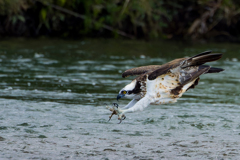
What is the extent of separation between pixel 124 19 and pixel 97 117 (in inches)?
480

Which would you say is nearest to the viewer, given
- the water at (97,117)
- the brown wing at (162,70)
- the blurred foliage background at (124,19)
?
the water at (97,117)

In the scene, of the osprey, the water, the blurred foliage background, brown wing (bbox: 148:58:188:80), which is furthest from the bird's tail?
the blurred foliage background

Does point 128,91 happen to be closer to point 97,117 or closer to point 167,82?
point 167,82

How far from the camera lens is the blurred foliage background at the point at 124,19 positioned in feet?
57.6

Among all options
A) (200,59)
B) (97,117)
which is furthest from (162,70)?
(97,117)

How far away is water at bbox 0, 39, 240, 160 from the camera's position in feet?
17.3

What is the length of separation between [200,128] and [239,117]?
37.7 inches

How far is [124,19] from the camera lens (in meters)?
18.6

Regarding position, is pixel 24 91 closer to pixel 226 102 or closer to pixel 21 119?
→ pixel 21 119

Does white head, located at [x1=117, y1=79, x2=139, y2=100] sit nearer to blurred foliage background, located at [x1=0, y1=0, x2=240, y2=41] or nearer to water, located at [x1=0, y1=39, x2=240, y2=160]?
water, located at [x1=0, y1=39, x2=240, y2=160]

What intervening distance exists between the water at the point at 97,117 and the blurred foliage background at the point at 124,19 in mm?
4914

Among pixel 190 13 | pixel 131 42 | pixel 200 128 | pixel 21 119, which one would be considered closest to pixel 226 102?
pixel 200 128

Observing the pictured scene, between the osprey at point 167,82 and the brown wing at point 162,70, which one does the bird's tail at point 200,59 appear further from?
the brown wing at point 162,70

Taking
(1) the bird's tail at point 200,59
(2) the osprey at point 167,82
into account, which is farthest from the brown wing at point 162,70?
(1) the bird's tail at point 200,59
